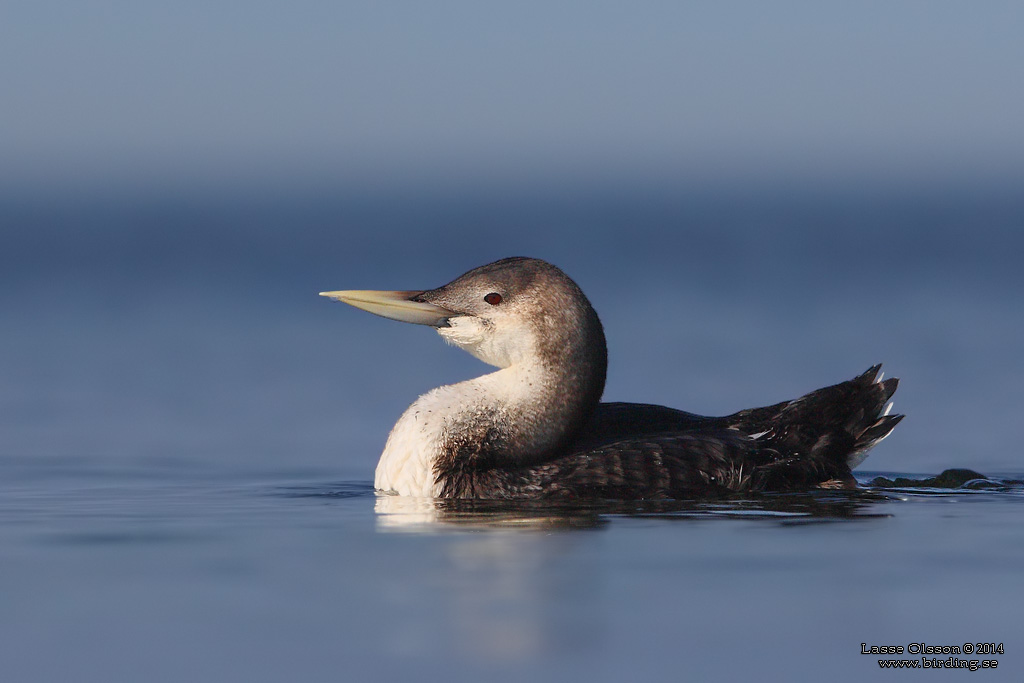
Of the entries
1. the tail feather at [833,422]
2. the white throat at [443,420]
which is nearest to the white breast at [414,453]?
the white throat at [443,420]

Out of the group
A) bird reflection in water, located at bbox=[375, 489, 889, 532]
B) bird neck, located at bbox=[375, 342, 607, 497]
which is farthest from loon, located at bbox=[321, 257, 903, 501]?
bird reflection in water, located at bbox=[375, 489, 889, 532]

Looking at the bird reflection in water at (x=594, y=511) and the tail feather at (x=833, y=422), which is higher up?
the tail feather at (x=833, y=422)

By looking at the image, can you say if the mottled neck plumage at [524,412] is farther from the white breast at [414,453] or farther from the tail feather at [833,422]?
the tail feather at [833,422]

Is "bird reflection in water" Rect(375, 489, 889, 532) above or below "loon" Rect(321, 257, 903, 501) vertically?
below

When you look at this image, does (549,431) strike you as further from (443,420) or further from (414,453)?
(414,453)

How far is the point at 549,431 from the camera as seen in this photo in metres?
7.09

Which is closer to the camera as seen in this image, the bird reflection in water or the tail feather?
the bird reflection in water

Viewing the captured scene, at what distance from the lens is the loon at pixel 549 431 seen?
686 cm

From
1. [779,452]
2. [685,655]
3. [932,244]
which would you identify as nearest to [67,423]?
[779,452]

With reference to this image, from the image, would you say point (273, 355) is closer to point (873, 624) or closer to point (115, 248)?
point (873, 624)

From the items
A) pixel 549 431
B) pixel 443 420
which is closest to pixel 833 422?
pixel 549 431

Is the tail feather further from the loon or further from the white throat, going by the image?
the white throat

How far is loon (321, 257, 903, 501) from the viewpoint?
22.5 feet

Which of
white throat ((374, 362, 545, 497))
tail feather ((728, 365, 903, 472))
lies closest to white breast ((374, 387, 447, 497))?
white throat ((374, 362, 545, 497))
